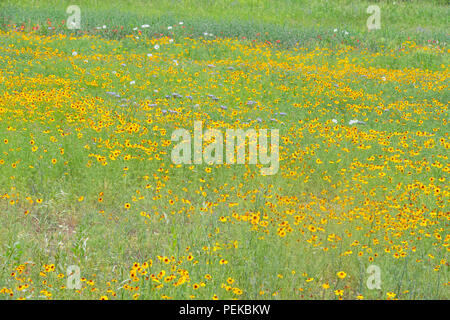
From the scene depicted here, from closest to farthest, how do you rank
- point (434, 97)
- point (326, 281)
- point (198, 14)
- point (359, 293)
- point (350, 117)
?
1. point (359, 293)
2. point (326, 281)
3. point (350, 117)
4. point (434, 97)
5. point (198, 14)

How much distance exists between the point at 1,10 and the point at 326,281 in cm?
1612

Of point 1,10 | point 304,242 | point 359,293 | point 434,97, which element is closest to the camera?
point 359,293

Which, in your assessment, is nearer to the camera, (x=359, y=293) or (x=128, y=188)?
(x=359, y=293)

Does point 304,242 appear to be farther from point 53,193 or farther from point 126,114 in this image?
point 126,114

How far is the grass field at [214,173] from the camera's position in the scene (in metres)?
4.78

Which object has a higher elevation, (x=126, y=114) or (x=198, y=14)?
(x=198, y=14)

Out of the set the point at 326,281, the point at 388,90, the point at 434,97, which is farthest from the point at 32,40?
the point at 326,281

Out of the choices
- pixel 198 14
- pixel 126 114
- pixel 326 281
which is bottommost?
pixel 326 281

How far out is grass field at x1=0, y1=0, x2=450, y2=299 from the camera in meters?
4.78

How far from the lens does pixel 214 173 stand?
7.17m

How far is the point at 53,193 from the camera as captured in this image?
642 cm

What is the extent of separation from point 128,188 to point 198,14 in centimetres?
1427

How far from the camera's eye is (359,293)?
15.0ft

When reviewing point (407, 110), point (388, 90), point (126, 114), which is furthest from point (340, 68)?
point (126, 114)
